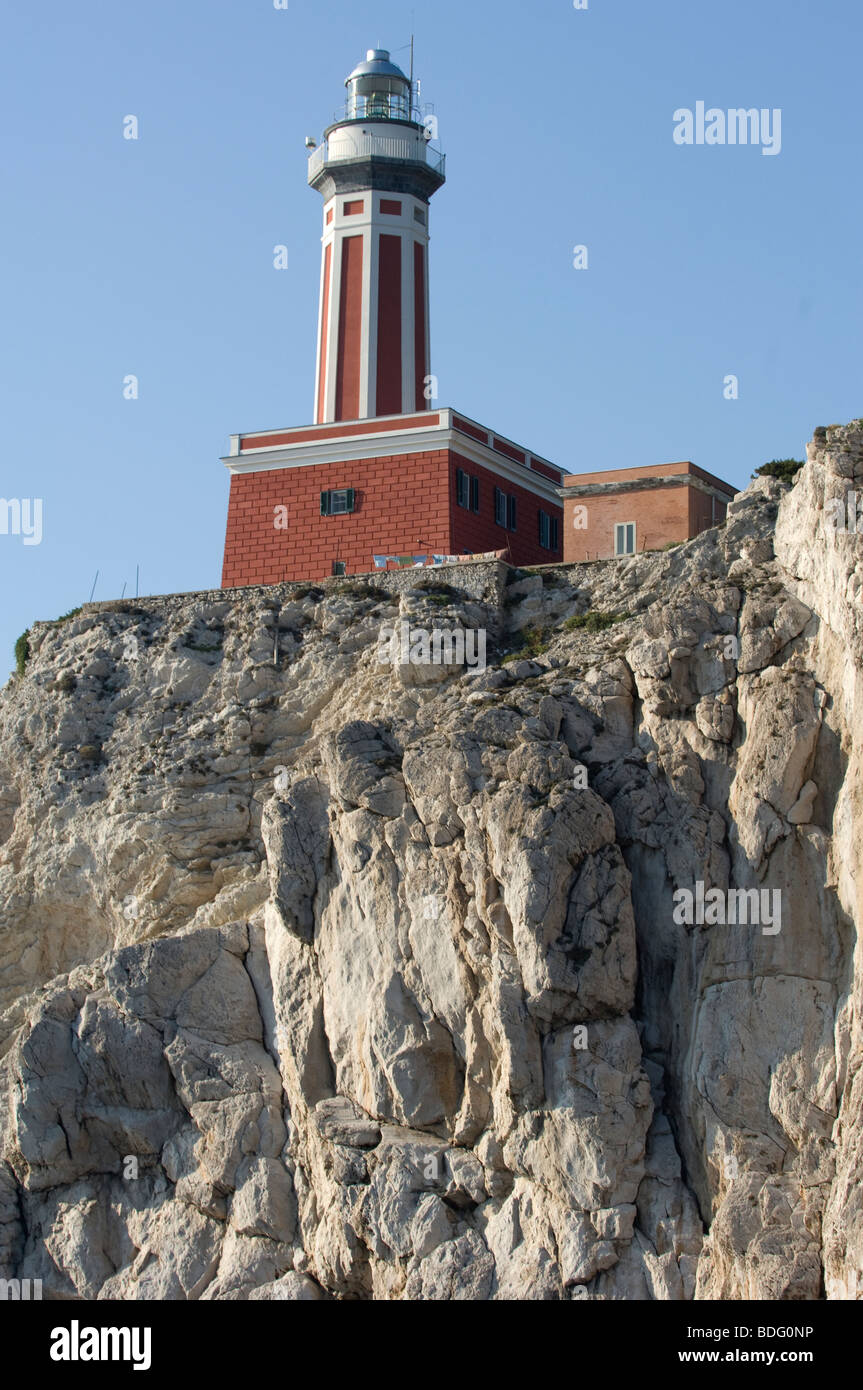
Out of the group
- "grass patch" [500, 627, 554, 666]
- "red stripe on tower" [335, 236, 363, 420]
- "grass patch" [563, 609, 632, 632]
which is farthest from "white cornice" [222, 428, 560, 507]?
"grass patch" [563, 609, 632, 632]

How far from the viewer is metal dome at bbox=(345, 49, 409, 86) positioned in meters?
57.1

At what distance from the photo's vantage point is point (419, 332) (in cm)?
5334

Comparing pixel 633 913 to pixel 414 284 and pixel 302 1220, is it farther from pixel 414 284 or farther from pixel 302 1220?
pixel 414 284

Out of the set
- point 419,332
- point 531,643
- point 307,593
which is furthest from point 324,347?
point 531,643

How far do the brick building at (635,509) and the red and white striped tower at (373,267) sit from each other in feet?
21.7

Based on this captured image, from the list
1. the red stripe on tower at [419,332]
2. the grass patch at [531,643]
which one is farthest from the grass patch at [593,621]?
the red stripe on tower at [419,332]

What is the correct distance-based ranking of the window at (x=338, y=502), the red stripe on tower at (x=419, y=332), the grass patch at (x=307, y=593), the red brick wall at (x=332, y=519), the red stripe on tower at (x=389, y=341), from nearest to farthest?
1. the grass patch at (x=307, y=593)
2. the red brick wall at (x=332, y=519)
3. the window at (x=338, y=502)
4. the red stripe on tower at (x=389, y=341)
5. the red stripe on tower at (x=419, y=332)

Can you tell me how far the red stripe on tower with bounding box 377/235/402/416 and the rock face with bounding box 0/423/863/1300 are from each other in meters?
12.1

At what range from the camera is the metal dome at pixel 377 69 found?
57062 millimetres

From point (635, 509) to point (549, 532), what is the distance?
660 centimetres

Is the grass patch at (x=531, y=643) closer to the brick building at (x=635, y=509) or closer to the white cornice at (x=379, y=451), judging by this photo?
the brick building at (x=635, y=509)
